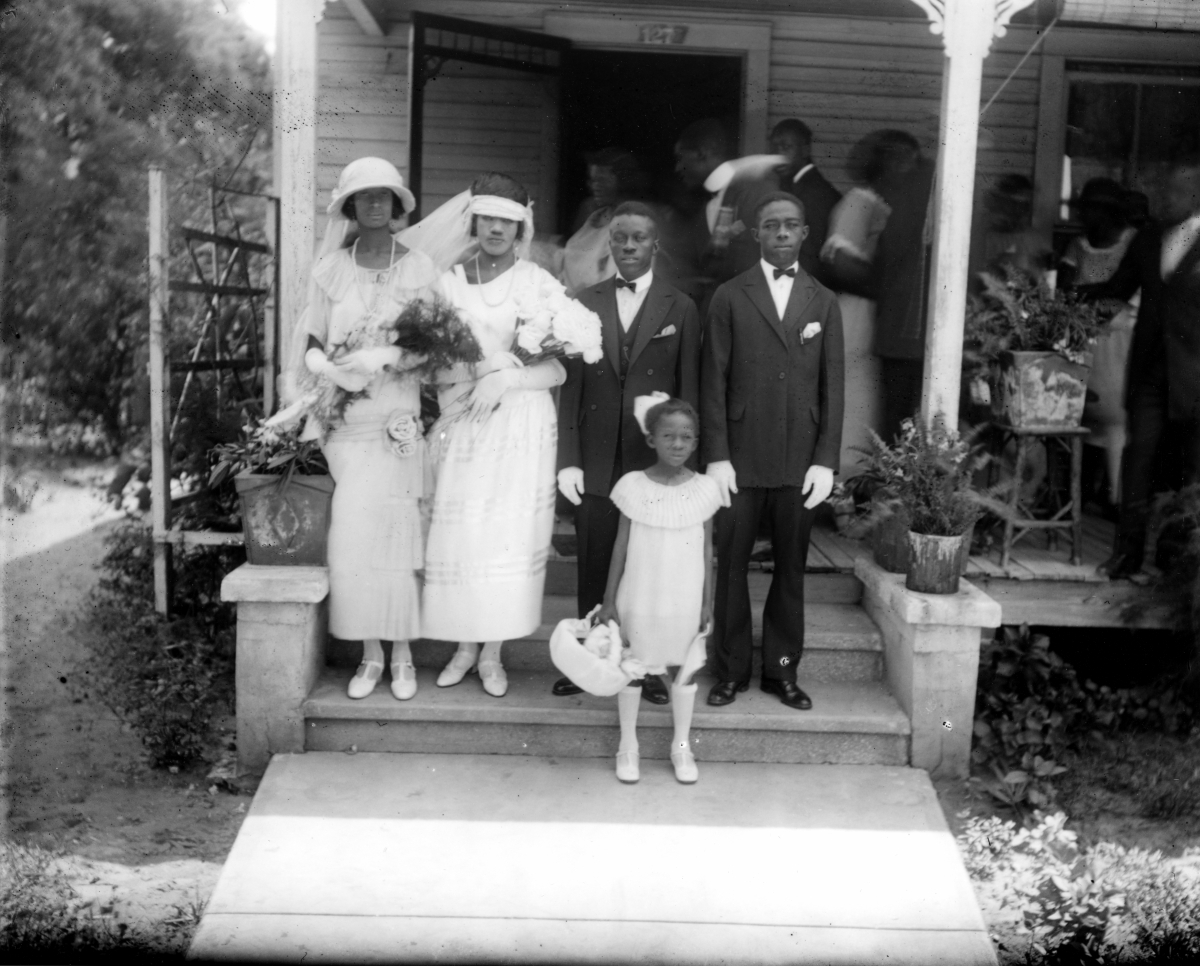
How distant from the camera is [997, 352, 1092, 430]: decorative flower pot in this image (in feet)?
17.8

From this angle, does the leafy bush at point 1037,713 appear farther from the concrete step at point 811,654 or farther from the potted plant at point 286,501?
the potted plant at point 286,501

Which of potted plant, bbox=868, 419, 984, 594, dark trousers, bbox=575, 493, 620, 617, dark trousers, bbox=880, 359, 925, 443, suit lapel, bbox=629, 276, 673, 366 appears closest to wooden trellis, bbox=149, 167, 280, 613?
dark trousers, bbox=575, 493, 620, 617

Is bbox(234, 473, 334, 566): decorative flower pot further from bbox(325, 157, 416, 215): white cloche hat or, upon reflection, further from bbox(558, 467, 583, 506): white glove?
bbox(325, 157, 416, 215): white cloche hat

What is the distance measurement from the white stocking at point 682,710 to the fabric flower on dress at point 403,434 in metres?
1.33

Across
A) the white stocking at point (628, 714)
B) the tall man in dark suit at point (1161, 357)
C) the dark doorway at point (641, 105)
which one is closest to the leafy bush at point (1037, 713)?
the tall man in dark suit at point (1161, 357)

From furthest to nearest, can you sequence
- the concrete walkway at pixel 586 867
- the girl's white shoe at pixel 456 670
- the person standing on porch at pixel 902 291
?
the person standing on porch at pixel 902 291, the girl's white shoe at pixel 456 670, the concrete walkway at pixel 586 867

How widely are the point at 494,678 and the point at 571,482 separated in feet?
2.78

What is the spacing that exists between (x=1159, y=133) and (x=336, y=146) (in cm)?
503

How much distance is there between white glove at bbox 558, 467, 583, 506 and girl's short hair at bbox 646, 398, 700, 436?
0.42m

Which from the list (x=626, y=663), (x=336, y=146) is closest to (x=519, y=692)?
(x=626, y=663)

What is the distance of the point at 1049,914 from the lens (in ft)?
11.9

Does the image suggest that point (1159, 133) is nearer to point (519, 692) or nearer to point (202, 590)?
point (519, 692)

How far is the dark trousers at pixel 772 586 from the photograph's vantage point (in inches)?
178

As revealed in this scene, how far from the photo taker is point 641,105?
8461 mm
